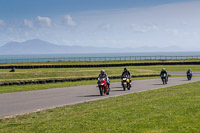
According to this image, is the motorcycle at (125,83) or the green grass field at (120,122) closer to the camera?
the green grass field at (120,122)

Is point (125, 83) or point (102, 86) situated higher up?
point (102, 86)

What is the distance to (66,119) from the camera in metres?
11.4

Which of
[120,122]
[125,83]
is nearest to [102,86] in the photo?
[125,83]

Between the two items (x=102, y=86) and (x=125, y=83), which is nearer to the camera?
(x=102, y=86)

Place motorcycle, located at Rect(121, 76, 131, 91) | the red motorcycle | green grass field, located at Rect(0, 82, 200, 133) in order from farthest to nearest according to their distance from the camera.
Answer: motorcycle, located at Rect(121, 76, 131, 91) → the red motorcycle → green grass field, located at Rect(0, 82, 200, 133)

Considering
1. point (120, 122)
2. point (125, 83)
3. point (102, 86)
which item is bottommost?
point (125, 83)

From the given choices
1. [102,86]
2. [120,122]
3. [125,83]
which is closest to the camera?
[120,122]

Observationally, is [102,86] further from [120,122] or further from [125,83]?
[120,122]

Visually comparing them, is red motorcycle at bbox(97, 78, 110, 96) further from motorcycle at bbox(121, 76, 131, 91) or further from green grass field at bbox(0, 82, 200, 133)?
green grass field at bbox(0, 82, 200, 133)

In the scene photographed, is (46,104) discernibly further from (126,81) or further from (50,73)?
(50,73)

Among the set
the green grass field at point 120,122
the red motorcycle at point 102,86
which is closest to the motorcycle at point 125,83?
the red motorcycle at point 102,86

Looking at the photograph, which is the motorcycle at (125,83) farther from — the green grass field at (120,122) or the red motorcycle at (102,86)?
the green grass field at (120,122)

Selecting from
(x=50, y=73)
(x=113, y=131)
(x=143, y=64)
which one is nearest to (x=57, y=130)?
(x=113, y=131)

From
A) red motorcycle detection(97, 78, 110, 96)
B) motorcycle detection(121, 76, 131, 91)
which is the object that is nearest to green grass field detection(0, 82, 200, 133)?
red motorcycle detection(97, 78, 110, 96)
